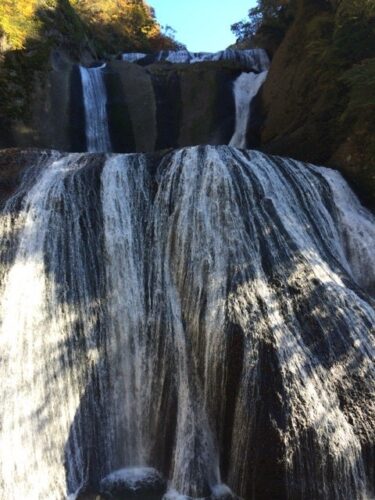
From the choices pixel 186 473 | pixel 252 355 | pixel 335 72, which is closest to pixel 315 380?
pixel 252 355

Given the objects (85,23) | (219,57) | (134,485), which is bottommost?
(134,485)

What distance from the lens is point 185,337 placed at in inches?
259

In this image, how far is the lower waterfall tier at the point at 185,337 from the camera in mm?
5465

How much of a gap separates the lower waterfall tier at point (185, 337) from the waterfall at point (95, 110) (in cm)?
579

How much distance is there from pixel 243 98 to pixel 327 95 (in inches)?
175

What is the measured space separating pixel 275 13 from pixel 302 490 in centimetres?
1507

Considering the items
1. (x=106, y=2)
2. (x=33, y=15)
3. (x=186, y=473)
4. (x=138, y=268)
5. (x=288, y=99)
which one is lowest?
(x=186, y=473)

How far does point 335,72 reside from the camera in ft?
37.5

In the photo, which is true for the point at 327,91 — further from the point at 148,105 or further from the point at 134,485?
the point at 134,485

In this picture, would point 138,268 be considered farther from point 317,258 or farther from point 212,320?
point 317,258

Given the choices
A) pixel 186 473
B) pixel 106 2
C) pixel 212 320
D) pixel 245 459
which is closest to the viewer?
pixel 245 459

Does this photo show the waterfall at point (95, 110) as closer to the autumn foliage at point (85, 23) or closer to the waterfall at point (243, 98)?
the autumn foliage at point (85, 23)

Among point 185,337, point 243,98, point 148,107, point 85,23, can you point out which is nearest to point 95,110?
point 148,107

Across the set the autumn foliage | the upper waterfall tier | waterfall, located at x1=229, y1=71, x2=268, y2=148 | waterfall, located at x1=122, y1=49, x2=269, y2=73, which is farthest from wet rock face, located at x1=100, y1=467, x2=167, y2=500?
waterfall, located at x1=122, y1=49, x2=269, y2=73
